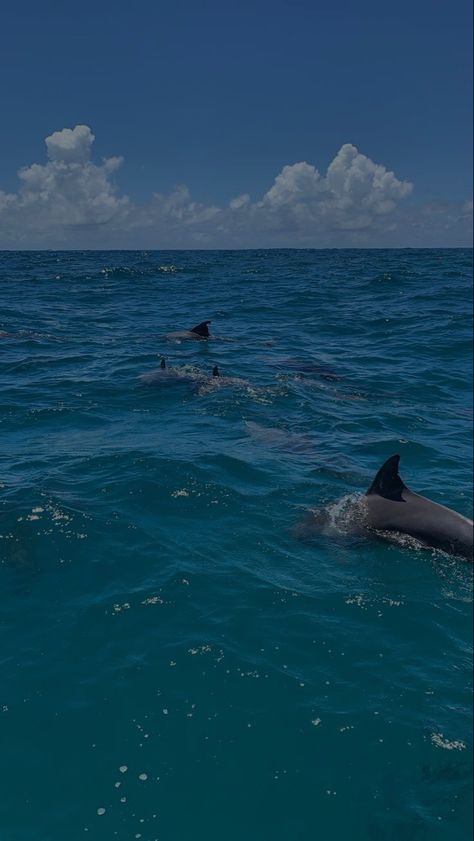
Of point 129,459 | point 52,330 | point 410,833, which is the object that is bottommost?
point 410,833

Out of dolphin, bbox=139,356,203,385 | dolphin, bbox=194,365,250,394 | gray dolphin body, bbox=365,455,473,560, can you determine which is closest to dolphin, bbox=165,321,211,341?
dolphin, bbox=139,356,203,385

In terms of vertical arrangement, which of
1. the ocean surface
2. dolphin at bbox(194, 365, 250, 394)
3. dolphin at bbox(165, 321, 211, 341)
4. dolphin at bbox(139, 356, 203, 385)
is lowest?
the ocean surface

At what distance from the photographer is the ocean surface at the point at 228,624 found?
739 cm

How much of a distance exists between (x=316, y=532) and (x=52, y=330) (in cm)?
2870

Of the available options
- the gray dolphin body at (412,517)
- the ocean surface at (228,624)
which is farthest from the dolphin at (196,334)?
the gray dolphin body at (412,517)

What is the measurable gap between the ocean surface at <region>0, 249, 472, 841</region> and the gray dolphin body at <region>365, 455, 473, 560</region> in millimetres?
336

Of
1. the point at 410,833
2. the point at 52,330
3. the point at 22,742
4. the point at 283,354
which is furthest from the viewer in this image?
the point at 52,330

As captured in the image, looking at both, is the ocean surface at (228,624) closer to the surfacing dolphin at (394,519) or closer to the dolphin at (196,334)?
the surfacing dolphin at (394,519)

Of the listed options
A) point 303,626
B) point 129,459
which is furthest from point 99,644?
point 129,459

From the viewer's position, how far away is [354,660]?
9.16m

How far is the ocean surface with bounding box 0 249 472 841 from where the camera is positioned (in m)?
7.39

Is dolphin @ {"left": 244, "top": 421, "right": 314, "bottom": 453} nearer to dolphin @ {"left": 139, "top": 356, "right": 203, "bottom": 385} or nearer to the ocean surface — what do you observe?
the ocean surface

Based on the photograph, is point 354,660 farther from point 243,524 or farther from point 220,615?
point 243,524

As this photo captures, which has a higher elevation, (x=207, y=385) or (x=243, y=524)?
(x=207, y=385)
